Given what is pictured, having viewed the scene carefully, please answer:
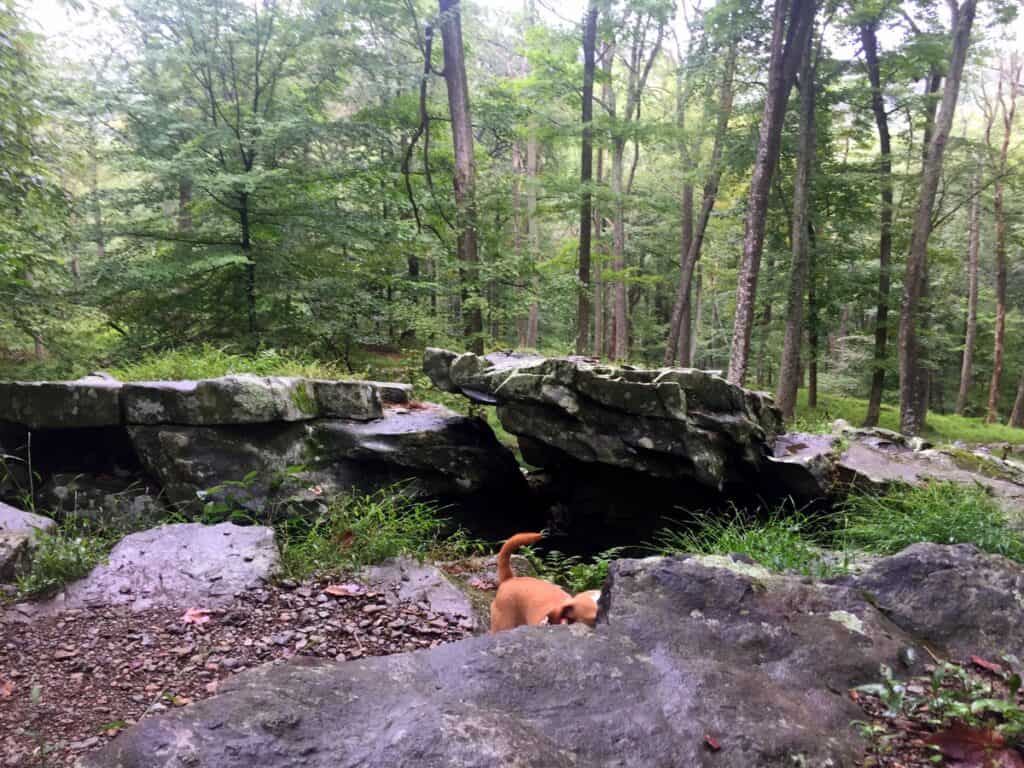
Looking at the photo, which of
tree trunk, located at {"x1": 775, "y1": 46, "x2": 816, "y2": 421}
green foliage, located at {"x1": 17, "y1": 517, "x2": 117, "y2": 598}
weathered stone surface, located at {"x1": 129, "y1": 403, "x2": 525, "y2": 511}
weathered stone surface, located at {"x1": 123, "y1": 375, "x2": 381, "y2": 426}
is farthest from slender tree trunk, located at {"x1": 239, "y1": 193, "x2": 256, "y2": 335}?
tree trunk, located at {"x1": 775, "y1": 46, "x2": 816, "y2": 421}

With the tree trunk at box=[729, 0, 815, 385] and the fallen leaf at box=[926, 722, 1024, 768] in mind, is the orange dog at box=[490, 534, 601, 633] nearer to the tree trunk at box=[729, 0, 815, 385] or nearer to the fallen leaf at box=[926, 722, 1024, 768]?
the fallen leaf at box=[926, 722, 1024, 768]

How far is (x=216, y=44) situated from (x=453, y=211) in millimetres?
4779

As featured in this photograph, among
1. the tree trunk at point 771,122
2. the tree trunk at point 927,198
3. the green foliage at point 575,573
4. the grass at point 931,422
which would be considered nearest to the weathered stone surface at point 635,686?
the green foliage at point 575,573

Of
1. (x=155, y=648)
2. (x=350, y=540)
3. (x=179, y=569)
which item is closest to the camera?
(x=155, y=648)

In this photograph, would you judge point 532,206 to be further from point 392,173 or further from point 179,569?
point 179,569

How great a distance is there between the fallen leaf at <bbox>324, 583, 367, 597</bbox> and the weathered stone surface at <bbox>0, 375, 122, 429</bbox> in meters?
3.29

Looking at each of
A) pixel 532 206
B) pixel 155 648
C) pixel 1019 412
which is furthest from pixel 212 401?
pixel 1019 412

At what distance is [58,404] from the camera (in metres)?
5.54

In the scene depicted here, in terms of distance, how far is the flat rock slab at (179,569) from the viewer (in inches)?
143

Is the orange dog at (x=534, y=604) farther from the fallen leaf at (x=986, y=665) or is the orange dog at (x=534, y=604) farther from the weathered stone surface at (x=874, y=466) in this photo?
the weathered stone surface at (x=874, y=466)

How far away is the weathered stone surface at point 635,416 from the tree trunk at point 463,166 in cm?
385

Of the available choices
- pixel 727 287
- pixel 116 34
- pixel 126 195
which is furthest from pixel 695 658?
pixel 727 287

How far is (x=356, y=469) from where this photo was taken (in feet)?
22.1

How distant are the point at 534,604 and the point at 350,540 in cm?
213
